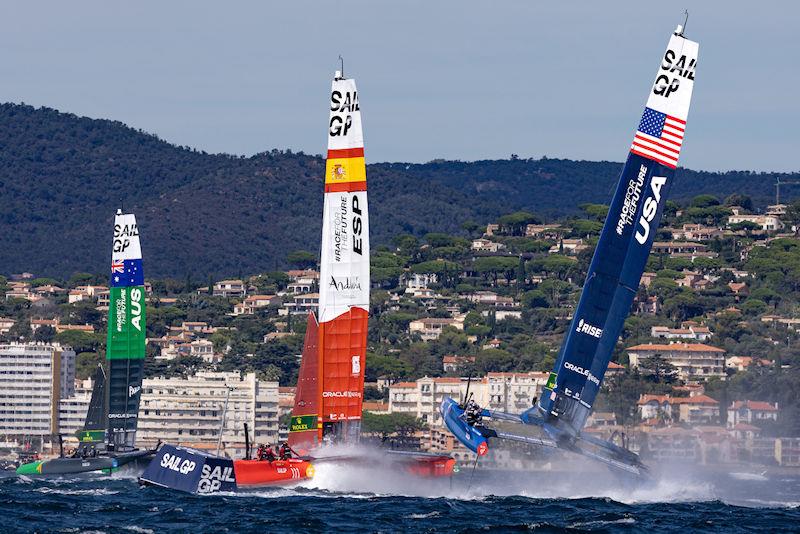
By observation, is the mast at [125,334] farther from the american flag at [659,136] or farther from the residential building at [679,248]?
the residential building at [679,248]

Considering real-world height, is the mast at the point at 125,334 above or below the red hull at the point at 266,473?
above

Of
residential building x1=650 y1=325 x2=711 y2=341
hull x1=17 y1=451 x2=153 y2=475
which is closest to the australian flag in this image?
hull x1=17 y1=451 x2=153 y2=475

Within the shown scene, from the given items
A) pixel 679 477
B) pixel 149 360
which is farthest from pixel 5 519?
pixel 149 360

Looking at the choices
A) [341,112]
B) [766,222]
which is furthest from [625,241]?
[766,222]

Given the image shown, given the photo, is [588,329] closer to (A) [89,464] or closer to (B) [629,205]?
(B) [629,205]

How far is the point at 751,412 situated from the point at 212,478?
6721 cm

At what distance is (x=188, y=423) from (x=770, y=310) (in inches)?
2103

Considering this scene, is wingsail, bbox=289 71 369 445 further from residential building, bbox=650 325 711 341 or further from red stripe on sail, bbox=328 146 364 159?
residential building, bbox=650 325 711 341

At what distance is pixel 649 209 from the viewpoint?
4122 centimetres

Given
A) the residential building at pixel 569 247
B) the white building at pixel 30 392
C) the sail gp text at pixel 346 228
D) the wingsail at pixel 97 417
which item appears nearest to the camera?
the sail gp text at pixel 346 228

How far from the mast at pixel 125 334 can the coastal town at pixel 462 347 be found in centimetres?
230

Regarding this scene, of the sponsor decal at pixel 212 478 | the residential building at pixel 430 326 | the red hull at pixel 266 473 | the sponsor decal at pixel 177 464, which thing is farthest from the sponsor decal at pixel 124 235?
the residential building at pixel 430 326

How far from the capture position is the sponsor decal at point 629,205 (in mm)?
41125

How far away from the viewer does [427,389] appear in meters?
120
